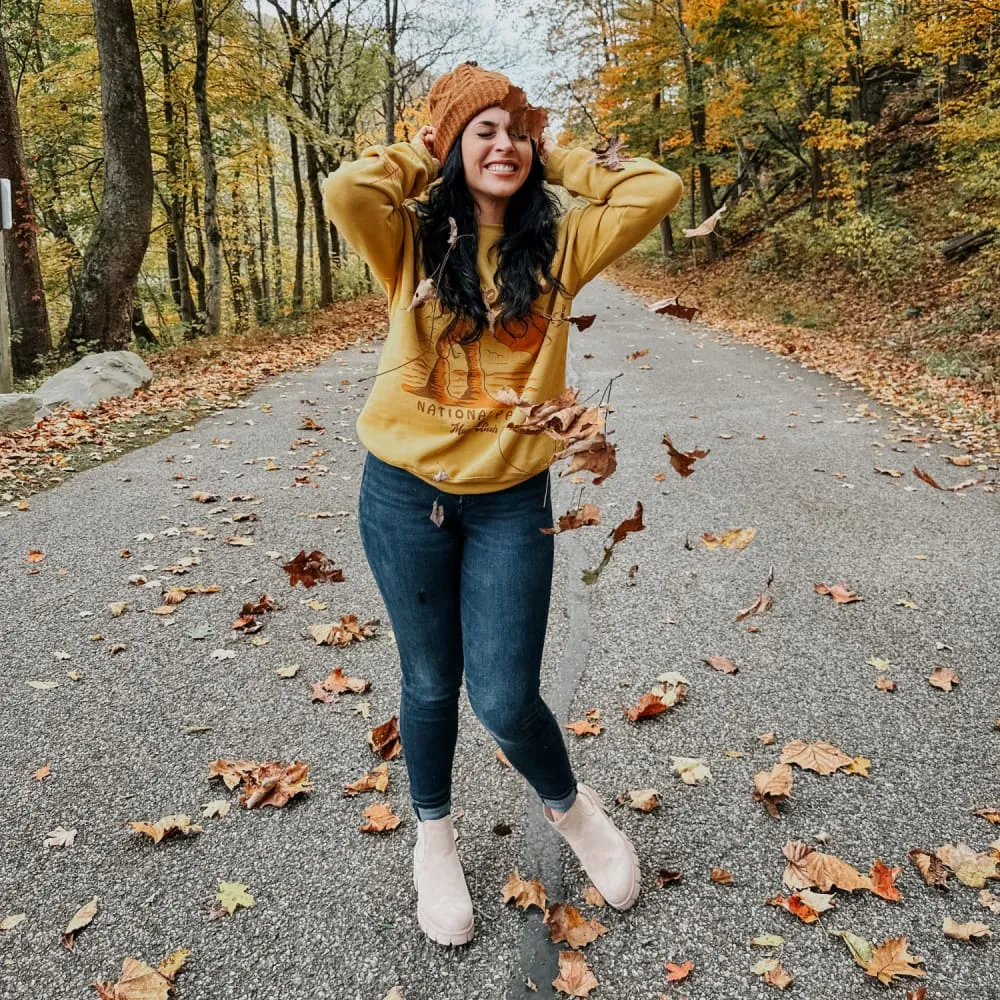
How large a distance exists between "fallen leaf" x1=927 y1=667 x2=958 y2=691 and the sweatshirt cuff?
266cm

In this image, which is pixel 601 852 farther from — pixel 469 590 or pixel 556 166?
pixel 556 166

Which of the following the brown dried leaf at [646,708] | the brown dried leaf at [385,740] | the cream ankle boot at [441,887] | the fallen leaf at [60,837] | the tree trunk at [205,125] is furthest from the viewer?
the tree trunk at [205,125]

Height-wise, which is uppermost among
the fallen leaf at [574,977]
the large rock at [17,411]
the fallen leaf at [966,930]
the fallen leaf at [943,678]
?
the large rock at [17,411]

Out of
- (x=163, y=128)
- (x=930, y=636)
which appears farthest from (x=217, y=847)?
(x=163, y=128)

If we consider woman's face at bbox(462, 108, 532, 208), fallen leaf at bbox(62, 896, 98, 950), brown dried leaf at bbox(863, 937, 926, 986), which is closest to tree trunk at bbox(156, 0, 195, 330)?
fallen leaf at bbox(62, 896, 98, 950)

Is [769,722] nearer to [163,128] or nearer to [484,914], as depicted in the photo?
[484,914]

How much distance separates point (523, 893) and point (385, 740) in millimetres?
927

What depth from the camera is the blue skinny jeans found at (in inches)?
72.9

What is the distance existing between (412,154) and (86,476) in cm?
553

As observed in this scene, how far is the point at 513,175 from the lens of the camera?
1.83 metres

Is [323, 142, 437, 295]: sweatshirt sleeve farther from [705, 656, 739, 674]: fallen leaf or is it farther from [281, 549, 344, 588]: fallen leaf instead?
[705, 656, 739, 674]: fallen leaf

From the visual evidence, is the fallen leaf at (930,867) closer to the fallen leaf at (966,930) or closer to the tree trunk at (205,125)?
the fallen leaf at (966,930)

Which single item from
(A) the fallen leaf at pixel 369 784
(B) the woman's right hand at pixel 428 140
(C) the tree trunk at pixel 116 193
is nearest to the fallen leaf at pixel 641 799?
(A) the fallen leaf at pixel 369 784

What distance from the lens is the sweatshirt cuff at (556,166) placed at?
1983 mm
